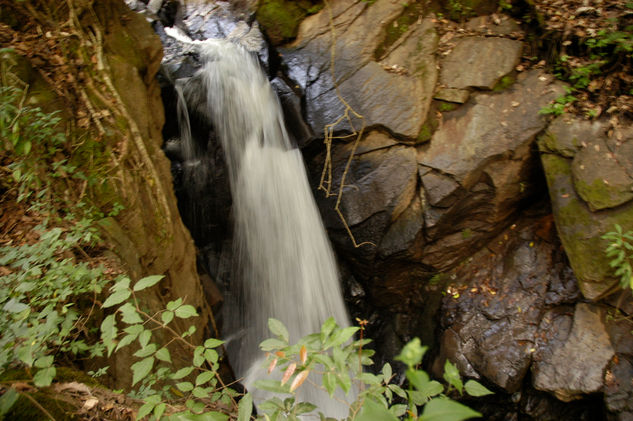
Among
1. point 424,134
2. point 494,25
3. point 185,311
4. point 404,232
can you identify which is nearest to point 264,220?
point 404,232

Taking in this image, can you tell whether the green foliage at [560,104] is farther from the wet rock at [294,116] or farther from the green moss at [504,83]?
the wet rock at [294,116]

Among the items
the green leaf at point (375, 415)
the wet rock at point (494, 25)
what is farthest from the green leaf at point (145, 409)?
→ the wet rock at point (494, 25)

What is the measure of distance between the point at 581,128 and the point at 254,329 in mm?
4967

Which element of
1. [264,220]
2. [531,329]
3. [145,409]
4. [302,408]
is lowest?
[531,329]

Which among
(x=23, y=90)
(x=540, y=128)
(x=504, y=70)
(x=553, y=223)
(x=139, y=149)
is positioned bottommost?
(x=553, y=223)

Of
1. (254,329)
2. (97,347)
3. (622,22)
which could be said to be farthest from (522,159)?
(97,347)

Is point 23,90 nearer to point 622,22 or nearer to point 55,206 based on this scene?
point 55,206

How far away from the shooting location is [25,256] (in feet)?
6.99

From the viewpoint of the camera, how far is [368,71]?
4.84m

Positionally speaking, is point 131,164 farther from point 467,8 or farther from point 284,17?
point 467,8

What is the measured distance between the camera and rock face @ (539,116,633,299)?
375cm

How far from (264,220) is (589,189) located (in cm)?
403

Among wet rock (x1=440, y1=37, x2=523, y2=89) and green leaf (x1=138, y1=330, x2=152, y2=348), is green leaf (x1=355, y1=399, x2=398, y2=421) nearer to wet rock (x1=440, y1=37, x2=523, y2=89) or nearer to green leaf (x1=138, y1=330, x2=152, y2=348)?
green leaf (x1=138, y1=330, x2=152, y2=348)

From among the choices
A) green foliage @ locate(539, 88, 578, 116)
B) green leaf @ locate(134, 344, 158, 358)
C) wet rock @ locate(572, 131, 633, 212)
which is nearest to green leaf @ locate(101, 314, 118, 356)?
green leaf @ locate(134, 344, 158, 358)
